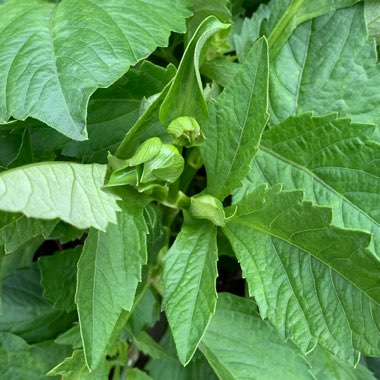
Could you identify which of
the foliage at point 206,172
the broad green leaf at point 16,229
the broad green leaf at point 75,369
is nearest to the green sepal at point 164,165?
the foliage at point 206,172

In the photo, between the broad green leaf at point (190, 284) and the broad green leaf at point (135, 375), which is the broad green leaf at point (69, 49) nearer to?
the broad green leaf at point (190, 284)

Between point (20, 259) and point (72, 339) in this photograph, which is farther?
point (20, 259)

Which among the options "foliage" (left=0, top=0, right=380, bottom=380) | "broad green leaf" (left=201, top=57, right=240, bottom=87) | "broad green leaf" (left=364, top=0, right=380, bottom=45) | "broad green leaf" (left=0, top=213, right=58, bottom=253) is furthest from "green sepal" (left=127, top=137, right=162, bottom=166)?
"broad green leaf" (left=364, top=0, right=380, bottom=45)

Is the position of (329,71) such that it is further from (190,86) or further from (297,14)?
(190,86)

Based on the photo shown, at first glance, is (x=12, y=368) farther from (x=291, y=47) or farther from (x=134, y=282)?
(x=291, y=47)

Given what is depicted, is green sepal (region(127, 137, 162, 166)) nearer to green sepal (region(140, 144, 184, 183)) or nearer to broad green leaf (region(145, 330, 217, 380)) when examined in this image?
green sepal (region(140, 144, 184, 183))

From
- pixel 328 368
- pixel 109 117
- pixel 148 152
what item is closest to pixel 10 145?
pixel 109 117

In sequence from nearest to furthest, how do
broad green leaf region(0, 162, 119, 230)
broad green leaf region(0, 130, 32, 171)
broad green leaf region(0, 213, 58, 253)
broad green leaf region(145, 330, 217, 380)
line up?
broad green leaf region(0, 162, 119, 230) < broad green leaf region(0, 213, 58, 253) < broad green leaf region(0, 130, 32, 171) < broad green leaf region(145, 330, 217, 380)
